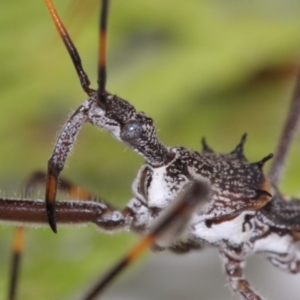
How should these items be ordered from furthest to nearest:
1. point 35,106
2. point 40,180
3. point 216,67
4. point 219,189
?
point 216,67
point 35,106
point 40,180
point 219,189

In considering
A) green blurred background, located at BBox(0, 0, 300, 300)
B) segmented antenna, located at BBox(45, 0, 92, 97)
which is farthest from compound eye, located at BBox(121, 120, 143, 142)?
green blurred background, located at BBox(0, 0, 300, 300)

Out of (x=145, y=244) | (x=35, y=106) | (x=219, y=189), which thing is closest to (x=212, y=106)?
(x=35, y=106)

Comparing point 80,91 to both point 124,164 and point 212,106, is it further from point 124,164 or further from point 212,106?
point 212,106

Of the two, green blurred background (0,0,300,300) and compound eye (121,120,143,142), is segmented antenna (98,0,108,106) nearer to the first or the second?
compound eye (121,120,143,142)

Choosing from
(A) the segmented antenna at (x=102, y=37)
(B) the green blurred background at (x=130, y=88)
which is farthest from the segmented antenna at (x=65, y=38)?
(B) the green blurred background at (x=130, y=88)

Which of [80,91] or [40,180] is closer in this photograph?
[40,180]
